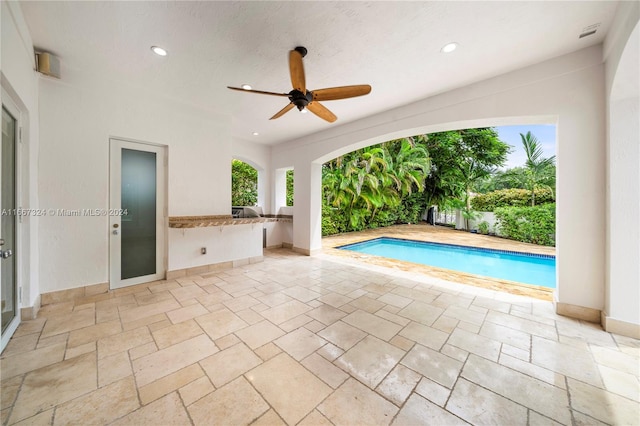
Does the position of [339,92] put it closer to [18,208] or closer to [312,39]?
[312,39]

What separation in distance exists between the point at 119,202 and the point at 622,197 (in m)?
6.30

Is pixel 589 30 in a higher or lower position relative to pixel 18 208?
higher

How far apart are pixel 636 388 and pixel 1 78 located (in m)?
5.54

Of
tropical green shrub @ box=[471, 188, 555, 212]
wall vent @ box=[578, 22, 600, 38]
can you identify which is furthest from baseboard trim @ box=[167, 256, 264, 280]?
tropical green shrub @ box=[471, 188, 555, 212]

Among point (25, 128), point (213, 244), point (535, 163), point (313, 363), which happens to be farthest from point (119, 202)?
point (535, 163)

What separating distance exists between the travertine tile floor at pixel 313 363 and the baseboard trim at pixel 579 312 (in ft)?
0.43

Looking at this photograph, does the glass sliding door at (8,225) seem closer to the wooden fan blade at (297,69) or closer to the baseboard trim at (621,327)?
the wooden fan blade at (297,69)

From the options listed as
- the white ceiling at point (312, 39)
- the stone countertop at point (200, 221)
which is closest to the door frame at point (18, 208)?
the white ceiling at point (312, 39)

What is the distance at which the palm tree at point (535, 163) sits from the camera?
8453 mm

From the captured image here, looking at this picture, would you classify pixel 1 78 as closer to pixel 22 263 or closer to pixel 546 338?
pixel 22 263

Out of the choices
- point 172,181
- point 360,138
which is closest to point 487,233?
point 360,138

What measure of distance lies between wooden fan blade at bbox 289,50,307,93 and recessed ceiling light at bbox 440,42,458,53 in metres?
1.68

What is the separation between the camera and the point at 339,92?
2.71 m

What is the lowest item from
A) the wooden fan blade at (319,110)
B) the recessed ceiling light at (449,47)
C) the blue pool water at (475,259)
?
the blue pool water at (475,259)
